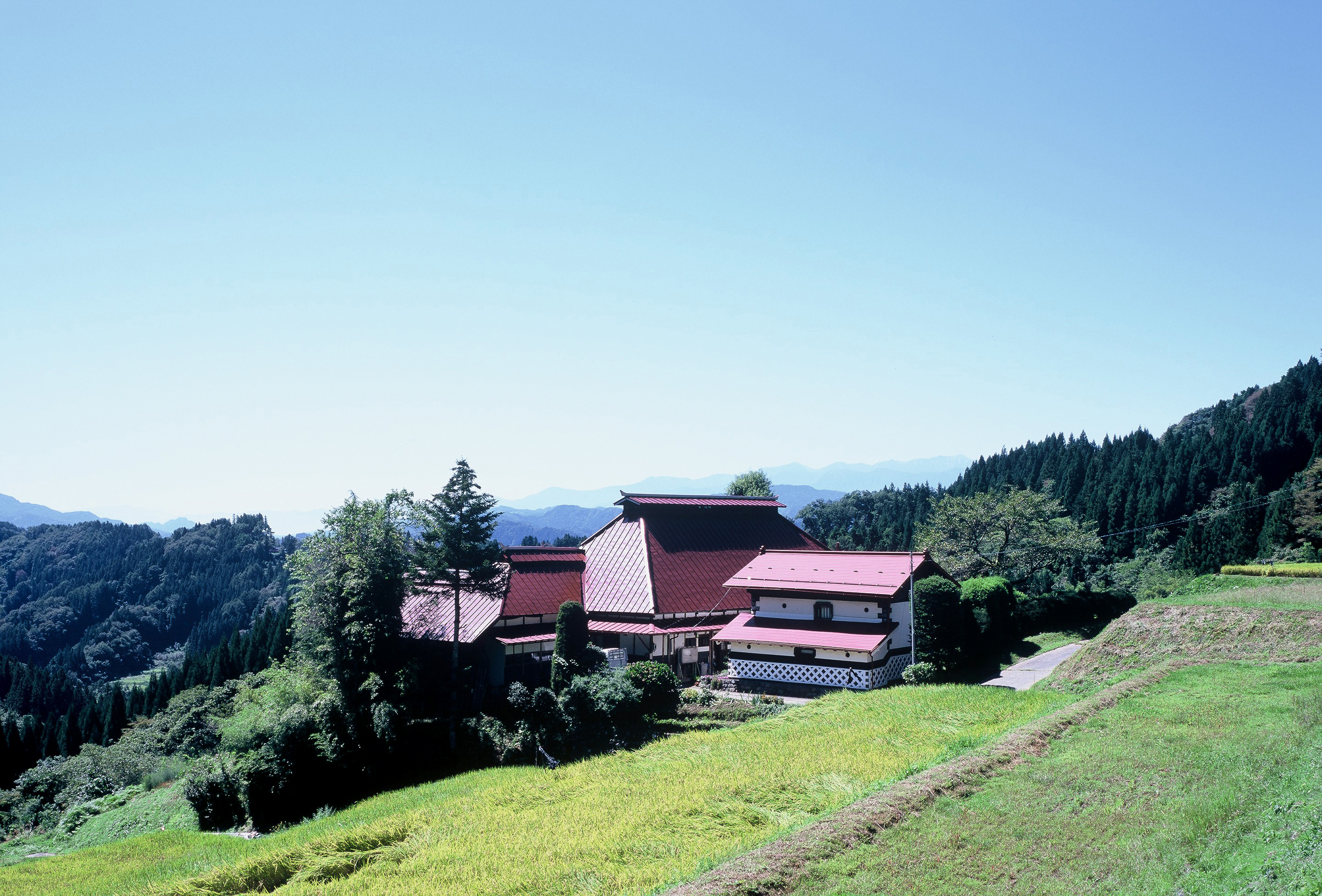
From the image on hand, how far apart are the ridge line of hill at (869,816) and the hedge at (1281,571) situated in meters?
23.0

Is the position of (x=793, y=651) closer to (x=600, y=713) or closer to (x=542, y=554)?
(x=600, y=713)

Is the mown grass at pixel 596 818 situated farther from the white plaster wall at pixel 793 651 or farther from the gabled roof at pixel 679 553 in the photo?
the gabled roof at pixel 679 553

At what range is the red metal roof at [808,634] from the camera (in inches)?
1212

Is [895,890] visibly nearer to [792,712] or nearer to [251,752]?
[792,712]

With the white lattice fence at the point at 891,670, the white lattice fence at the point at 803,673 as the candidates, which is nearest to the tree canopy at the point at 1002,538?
the white lattice fence at the point at 891,670

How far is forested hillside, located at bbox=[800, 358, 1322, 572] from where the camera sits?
2191 inches

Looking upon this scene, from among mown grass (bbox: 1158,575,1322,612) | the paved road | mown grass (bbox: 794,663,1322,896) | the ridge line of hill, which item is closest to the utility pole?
the paved road

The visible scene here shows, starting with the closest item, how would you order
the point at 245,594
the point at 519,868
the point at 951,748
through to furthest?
the point at 519,868
the point at 951,748
the point at 245,594

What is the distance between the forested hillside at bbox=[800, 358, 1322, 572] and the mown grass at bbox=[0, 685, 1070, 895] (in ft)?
129

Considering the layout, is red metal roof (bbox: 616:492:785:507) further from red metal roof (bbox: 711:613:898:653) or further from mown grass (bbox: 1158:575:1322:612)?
mown grass (bbox: 1158:575:1322:612)

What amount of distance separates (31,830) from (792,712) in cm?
3450

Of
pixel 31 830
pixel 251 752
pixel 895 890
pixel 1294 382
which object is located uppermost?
pixel 1294 382

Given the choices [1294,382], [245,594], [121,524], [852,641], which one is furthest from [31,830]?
[121,524]

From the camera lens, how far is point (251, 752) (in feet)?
88.5
